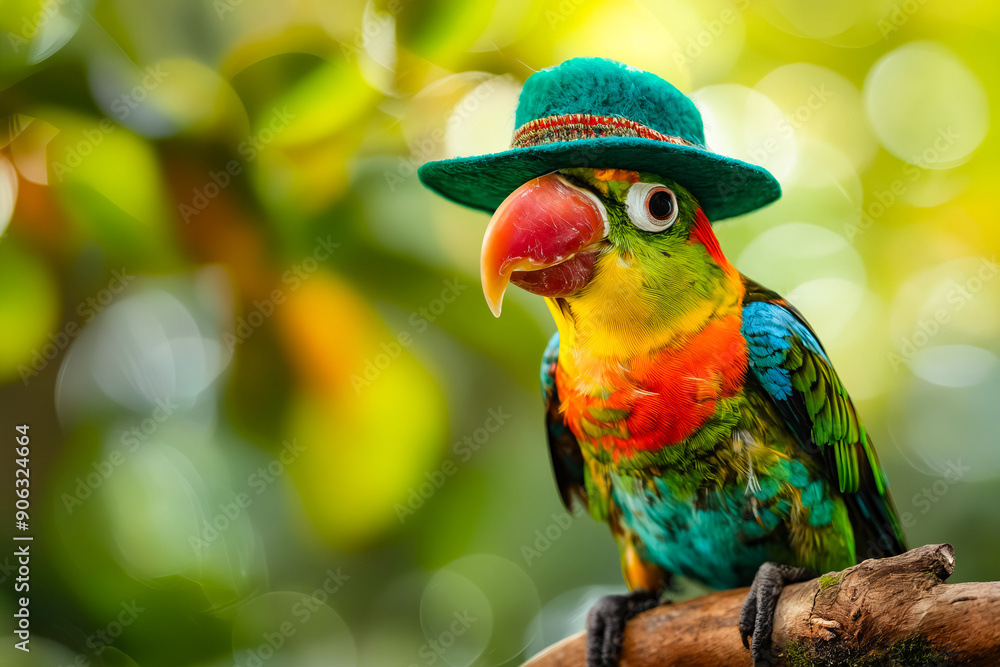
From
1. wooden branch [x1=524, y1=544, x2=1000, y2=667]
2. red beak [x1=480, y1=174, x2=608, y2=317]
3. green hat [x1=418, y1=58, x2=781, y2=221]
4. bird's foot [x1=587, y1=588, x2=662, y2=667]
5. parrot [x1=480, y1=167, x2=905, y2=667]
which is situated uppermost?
green hat [x1=418, y1=58, x2=781, y2=221]

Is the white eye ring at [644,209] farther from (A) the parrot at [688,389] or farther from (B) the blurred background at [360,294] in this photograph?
(B) the blurred background at [360,294]

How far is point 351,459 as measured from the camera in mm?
2604

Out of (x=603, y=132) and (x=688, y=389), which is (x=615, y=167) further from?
(x=688, y=389)

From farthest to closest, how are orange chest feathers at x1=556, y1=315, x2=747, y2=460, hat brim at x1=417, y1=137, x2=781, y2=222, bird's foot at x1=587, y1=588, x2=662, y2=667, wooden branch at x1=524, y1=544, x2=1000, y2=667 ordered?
bird's foot at x1=587, y1=588, x2=662, y2=667, orange chest feathers at x1=556, y1=315, x2=747, y2=460, hat brim at x1=417, y1=137, x2=781, y2=222, wooden branch at x1=524, y1=544, x2=1000, y2=667

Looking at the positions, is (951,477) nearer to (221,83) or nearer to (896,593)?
(896,593)

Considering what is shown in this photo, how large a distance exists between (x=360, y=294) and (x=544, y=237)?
137cm

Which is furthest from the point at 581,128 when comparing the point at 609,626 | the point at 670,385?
the point at 609,626

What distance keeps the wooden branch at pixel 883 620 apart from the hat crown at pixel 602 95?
101cm

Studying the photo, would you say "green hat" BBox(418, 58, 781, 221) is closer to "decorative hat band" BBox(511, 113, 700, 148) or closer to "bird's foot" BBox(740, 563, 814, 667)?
"decorative hat band" BBox(511, 113, 700, 148)

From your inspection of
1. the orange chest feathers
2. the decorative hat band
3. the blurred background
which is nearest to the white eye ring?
the decorative hat band

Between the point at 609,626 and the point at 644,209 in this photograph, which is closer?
the point at 644,209

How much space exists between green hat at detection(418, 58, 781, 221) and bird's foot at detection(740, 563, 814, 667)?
0.93 metres

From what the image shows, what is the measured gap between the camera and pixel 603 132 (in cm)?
143

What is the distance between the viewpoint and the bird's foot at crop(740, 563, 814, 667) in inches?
56.4
